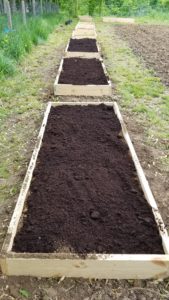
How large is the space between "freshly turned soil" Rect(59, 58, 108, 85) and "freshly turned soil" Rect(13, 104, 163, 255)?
204 cm

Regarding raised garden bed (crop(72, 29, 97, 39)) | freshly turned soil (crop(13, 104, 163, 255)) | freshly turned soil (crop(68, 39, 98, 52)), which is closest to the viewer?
freshly turned soil (crop(13, 104, 163, 255))

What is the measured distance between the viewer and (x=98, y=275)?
224 centimetres

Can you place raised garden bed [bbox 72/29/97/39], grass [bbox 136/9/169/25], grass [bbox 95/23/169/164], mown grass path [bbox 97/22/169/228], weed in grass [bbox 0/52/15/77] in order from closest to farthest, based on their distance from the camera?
1. mown grass path [bbox 97/22/169/228]
2. grass [bbox 95/23/169/164]
3. weed in grass [bbox 0/52/15/77]
4. raised garden bed [bbox 72/29/97/39]
5. grass [bbox 136/9/169/25]

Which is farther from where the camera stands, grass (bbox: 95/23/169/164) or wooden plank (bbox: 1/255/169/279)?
grass (bbox: 95/23/169/164)

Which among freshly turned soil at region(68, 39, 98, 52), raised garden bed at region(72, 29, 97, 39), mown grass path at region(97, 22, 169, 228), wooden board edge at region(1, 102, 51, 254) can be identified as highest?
raised garden bed at region(72, 29, 97, 39)

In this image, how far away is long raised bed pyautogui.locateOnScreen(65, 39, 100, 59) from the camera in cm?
757

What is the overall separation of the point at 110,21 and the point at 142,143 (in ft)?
50.4

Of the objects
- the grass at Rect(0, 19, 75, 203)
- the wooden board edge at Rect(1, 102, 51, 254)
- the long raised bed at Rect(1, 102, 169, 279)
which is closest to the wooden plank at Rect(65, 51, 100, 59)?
the grass at Rect(0, 19, 75, 203)

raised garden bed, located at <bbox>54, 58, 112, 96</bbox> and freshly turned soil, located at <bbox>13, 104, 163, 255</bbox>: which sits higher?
raised garden bed, located at <bbox>54, 58, 112, 96</bbox>

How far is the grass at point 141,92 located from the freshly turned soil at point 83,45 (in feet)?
1.28

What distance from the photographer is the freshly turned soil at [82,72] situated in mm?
5902

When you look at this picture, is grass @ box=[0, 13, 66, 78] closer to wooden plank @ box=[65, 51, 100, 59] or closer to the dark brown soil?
wooden plank @ box=[65, 51, 100, 59]

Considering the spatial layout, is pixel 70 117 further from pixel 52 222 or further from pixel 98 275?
pixel 98 275

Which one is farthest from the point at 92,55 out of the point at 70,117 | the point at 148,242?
the point at 148,242
